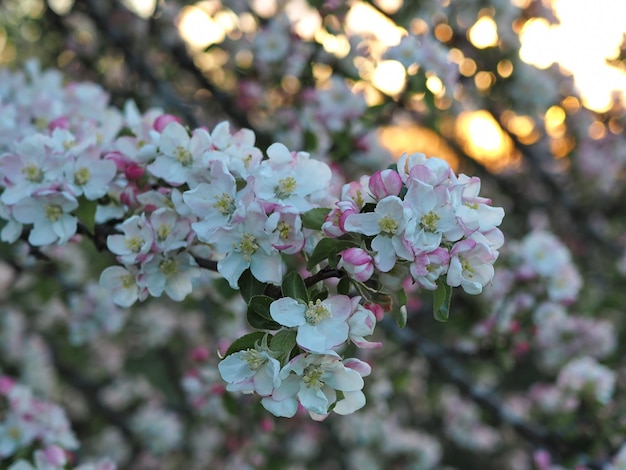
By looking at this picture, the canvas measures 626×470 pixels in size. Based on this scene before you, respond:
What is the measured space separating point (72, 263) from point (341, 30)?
1529 mm

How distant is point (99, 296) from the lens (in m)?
2.54

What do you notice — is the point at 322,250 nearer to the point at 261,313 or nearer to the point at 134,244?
the point at 261,313

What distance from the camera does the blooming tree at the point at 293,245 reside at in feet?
3.34

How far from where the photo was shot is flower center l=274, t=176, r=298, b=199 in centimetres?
109

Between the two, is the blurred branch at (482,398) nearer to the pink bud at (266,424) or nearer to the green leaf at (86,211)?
the pink bud at (266,424)

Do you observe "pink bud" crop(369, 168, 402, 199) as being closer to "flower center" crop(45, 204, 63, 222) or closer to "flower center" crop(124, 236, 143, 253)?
"flower center" crop(124, 236, 143, 253)

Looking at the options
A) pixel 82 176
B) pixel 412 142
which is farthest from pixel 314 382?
pixel 412 142

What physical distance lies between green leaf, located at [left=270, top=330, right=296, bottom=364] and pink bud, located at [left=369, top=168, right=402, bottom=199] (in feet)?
0.79

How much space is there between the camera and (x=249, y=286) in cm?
108

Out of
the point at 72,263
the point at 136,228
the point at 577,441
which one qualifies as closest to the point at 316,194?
the point at 136,228

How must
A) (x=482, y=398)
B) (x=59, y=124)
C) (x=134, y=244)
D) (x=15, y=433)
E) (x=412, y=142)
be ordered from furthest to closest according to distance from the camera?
1. (x=412, y=142)
2. (x=482, y=398)
3. (x=15, y=433)
4. (x=59, y=124)
5. (x=134, y=244)

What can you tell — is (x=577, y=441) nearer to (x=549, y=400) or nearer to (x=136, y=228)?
(x=549, y=400)

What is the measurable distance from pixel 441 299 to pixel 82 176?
2.26 ft

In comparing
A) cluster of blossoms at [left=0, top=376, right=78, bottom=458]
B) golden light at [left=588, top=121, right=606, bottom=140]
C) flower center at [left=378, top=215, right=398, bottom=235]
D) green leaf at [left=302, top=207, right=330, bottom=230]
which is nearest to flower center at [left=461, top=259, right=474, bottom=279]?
flower center at [left=378, top=215, right=398, bottom=235]
